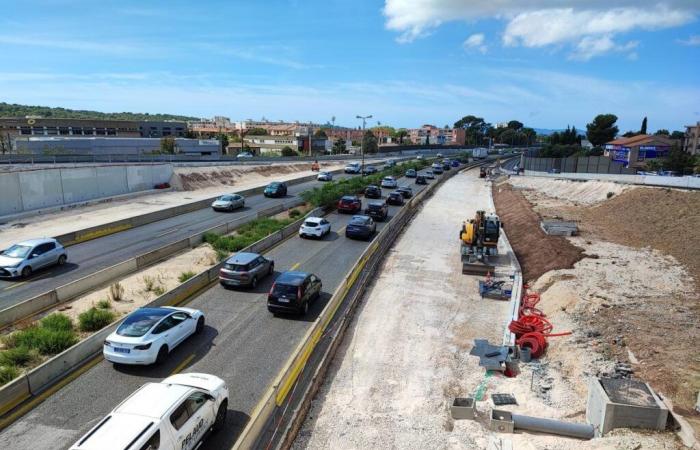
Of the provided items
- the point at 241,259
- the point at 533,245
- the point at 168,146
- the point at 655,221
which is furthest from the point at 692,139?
the point at 241,259

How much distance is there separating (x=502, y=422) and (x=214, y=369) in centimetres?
785

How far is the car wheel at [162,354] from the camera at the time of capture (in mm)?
13211

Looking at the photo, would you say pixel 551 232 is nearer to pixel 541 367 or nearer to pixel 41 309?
pixel 541 367

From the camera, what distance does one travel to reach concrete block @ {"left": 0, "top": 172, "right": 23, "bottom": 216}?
31.6 metres

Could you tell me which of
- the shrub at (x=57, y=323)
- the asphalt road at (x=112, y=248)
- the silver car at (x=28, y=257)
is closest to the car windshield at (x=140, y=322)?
the shrub at (x=57, y=323)

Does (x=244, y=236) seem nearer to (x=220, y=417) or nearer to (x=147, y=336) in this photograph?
(x=147, y=336)

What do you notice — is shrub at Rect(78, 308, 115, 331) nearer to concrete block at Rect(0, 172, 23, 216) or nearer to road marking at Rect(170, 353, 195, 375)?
road marking at Rect(170, 353, 195, 375)

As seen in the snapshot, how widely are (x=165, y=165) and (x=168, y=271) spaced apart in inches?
1202

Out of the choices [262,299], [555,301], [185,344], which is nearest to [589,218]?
[555,301]

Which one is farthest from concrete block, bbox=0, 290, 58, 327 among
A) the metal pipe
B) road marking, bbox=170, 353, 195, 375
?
the metal pipe

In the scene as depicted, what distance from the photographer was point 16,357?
12883 mm

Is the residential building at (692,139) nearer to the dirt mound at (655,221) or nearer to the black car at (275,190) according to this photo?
the dirt mound at (655,221)

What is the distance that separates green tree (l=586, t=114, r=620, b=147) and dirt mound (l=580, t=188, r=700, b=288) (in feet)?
372

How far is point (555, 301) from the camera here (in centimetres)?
1900
